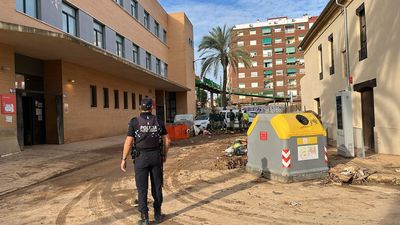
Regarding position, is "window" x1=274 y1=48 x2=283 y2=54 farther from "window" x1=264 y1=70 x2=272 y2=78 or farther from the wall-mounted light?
the wall-mounted light

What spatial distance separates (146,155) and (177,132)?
2020 centimetres

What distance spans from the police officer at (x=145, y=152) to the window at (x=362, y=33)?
12.4 metres

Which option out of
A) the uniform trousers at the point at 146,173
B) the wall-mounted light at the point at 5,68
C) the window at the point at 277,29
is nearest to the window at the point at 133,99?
the wall-mounted light at the point at 5,68

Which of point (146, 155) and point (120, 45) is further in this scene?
point (120, 45)

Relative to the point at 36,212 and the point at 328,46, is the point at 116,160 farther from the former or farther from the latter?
the point at 328,46

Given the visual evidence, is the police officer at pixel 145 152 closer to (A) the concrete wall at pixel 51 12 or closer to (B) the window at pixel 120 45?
(A) the concrete wall at pixel 51 12

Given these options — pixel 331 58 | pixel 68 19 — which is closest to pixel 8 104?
pixel 68 19

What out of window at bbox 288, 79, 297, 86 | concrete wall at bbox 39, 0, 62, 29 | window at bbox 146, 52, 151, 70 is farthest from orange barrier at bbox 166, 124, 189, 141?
window at bbox 288, 79, 297, 86

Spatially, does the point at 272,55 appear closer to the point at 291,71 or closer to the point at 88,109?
the point at 291,71

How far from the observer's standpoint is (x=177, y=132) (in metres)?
26.8

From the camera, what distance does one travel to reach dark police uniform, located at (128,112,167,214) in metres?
6.58

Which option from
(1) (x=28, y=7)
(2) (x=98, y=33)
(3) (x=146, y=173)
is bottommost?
(3) (x=146, y=173)

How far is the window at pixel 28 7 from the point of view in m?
18.2

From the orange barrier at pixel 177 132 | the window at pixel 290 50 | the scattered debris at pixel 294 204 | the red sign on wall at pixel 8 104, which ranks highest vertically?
the window at pixel 290 50
